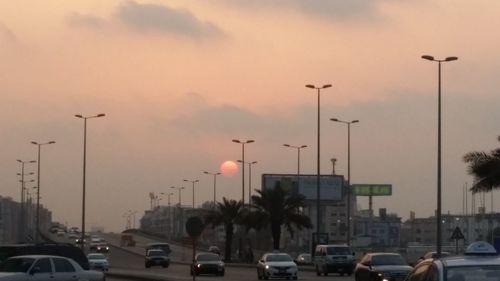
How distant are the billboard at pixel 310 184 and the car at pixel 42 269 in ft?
293

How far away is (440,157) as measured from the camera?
5703 cm

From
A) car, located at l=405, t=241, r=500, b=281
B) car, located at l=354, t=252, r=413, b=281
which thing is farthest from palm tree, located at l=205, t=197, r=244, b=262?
car, located at l=405, t=241, r=500, b=281

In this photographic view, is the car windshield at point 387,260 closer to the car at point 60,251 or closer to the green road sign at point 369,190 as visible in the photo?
the car at point 60,251

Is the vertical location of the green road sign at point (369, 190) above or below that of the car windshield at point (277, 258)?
above

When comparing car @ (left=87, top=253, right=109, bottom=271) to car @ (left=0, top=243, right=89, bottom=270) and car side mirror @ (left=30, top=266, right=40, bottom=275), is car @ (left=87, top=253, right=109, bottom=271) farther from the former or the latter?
car side mirror @ (left=30, top=266, right=40, bottom=275)

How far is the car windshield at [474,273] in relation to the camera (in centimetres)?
1264

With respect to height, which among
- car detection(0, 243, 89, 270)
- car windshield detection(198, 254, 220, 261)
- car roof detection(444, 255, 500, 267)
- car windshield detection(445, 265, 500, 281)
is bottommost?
car windshield detection(198, 254, 220, 261)

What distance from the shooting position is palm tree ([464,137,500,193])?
56375mm

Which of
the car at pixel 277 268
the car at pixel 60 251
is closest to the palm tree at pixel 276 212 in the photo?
the car at pixel 277 268

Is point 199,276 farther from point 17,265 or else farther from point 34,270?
point 34,270

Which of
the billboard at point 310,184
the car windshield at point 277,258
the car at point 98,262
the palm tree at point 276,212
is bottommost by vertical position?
the car at point 98,262

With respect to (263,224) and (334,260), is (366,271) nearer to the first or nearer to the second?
(334,260)

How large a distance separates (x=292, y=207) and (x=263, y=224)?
272cm

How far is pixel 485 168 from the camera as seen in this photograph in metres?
56.6
